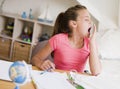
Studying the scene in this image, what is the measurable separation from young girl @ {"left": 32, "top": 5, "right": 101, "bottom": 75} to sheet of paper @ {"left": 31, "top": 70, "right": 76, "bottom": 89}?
256 mm

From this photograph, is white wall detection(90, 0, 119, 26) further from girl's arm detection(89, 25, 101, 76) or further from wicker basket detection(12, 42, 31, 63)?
girl's arm detection(89, 25, 101, 76)

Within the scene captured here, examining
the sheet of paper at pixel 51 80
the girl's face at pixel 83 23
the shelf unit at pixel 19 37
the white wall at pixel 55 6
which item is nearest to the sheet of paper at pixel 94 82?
the sheet of paper at pixel 51 80

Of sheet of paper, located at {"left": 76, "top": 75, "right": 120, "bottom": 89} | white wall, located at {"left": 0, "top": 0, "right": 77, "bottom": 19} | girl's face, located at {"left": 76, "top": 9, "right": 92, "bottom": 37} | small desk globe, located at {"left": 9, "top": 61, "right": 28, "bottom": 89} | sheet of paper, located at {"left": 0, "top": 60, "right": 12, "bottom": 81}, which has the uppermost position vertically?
white wall, located at {"left": 0, "top": 0, "right": 77, "bottom": 19}

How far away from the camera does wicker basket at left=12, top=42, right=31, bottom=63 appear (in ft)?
10.6

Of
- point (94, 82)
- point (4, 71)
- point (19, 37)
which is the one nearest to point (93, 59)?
point (94, 82)

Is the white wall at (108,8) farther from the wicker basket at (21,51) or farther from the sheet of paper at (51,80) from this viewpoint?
the sheet of paper at (51,80)

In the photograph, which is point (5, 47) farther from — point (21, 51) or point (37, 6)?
point (37, 6)

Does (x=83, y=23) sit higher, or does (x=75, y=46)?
(x=83, y=23)

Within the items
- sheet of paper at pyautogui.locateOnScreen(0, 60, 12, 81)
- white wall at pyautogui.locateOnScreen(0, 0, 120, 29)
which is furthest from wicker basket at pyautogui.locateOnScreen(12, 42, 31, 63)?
sheet of paper at pyautogui.locateOnScreen(0, 60, 12, 81)

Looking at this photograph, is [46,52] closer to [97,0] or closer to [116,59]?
[116,59]

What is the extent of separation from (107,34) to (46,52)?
1331mm

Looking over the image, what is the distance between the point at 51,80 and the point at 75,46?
0.45m

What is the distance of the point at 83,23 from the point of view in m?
1.48

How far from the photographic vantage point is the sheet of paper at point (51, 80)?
1.06 metres
